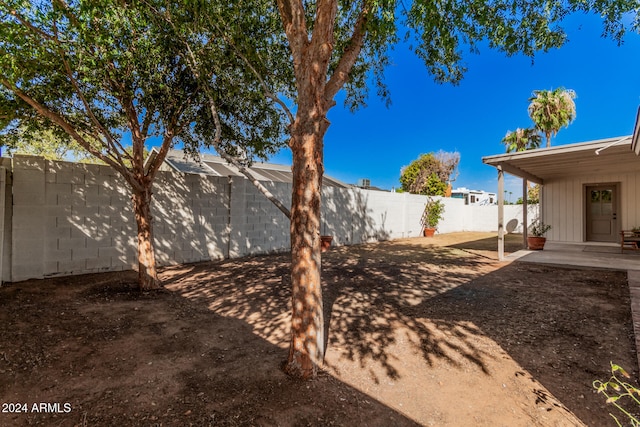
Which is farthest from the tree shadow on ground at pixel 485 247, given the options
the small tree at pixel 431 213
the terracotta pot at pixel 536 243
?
the small tree at pixel 431 213

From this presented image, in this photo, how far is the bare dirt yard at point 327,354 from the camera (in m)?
2.28

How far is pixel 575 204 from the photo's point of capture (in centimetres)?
1081

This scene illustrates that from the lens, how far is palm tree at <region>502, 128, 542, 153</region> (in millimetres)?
16797

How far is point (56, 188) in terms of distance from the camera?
223 inches

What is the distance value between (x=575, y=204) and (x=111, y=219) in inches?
559

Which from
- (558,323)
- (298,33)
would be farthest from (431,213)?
(298,33)

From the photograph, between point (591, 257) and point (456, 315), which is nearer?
point (456, 315)

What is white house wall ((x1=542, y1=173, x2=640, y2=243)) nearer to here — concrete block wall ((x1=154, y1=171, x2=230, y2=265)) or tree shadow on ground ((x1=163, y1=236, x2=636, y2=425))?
tree shadow on ground ((x1=163, y1=236, x2=636, y2=425))

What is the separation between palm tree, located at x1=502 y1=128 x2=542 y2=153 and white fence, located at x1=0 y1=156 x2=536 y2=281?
41.9 feet

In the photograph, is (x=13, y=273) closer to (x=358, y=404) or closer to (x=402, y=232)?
(x=358, y=404)

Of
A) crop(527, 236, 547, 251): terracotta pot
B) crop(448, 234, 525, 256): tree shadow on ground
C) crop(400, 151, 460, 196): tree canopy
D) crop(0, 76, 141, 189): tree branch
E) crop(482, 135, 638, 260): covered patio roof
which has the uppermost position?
crop(400, 151, 460, 196): tree canopy

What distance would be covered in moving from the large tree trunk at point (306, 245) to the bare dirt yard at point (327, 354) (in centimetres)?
27

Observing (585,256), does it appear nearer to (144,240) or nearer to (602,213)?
(602,213)


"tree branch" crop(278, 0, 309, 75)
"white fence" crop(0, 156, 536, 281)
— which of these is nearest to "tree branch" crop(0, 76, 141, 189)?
"white fence" crop(0, 156, 536, 281)
